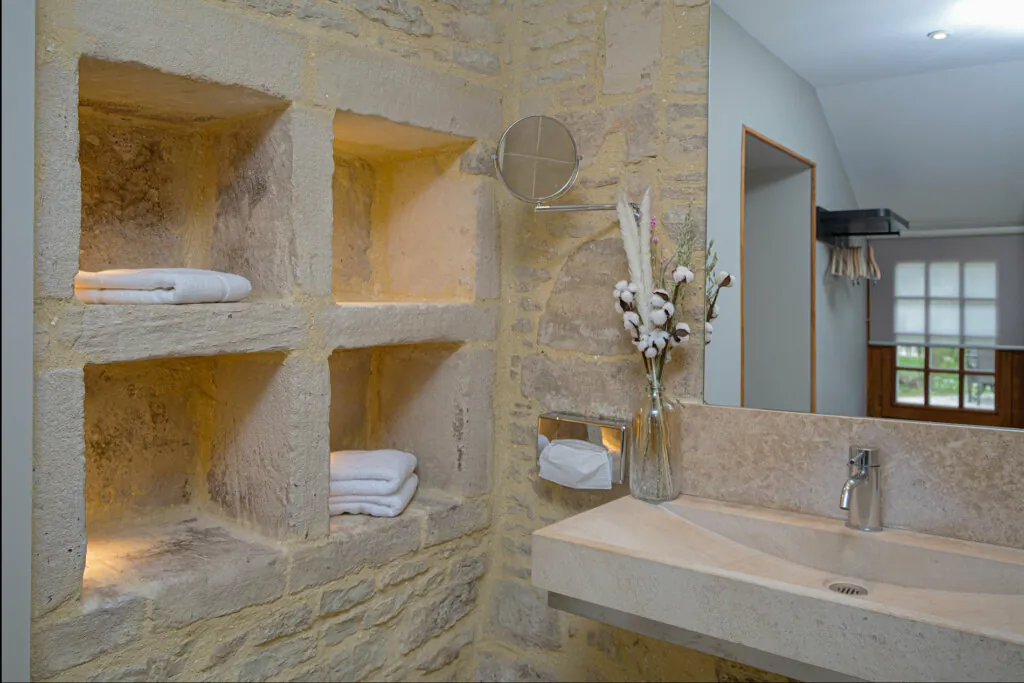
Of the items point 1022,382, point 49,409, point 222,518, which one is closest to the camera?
point 49,409

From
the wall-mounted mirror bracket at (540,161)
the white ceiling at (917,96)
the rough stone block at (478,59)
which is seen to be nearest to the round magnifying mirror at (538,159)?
the wall-mounted mirror bracket at (540,161)

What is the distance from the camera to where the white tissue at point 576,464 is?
2.01 m

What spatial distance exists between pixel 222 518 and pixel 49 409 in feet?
2.30

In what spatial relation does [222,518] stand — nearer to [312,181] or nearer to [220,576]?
[220,576]

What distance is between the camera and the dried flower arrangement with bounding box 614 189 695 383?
1854 millimetres

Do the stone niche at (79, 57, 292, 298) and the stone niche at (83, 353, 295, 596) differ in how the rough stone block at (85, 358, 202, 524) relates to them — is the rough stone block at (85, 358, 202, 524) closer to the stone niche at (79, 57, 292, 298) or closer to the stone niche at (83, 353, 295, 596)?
the stone niche at (83, 353, 295, 596)

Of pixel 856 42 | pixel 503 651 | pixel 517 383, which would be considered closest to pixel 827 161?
pixel 856 42

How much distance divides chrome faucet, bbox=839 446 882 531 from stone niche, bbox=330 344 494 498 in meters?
0.99

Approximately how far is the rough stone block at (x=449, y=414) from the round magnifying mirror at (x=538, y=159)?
0.48m

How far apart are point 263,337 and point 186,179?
24.1 inches

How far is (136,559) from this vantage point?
5.54 feet

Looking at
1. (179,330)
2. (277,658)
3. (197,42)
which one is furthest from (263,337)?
(277,658)

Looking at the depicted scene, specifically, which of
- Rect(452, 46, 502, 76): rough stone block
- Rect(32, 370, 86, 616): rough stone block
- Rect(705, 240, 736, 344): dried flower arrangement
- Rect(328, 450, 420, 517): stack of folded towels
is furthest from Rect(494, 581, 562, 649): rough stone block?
Rect(452, 46, 502, 76): rough stone block

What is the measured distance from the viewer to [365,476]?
2051mm
